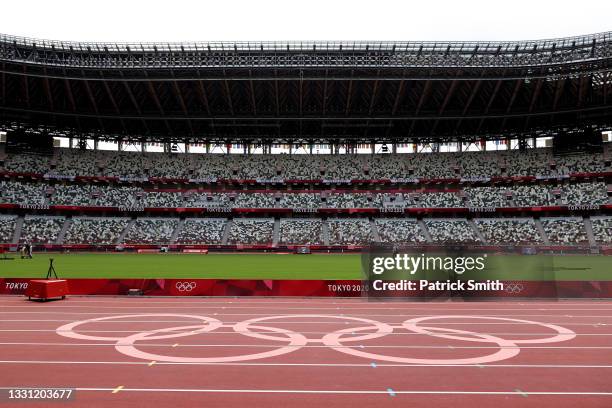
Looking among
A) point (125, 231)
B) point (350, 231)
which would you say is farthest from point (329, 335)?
point (125, 231)

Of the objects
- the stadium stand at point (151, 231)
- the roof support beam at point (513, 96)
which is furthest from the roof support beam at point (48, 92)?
the roof support beam at point (513, 96)

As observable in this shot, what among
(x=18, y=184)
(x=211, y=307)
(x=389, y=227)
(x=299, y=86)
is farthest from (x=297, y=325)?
(x=18, y=184)

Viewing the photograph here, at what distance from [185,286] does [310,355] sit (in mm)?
11074

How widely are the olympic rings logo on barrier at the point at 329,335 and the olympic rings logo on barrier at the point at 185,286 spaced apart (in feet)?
14.8

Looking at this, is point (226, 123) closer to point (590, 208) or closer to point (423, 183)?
point (423, 183)

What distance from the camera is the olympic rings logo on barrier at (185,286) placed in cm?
1948

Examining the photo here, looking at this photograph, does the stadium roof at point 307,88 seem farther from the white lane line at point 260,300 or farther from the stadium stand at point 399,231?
the white lane line at point 260,300

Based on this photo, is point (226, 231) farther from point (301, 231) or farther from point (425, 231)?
point (425, 231)

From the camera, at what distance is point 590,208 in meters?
57.8

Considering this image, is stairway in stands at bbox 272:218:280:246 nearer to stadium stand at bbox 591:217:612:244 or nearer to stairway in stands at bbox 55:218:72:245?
stairway in stands at bbox 55:218:72:245

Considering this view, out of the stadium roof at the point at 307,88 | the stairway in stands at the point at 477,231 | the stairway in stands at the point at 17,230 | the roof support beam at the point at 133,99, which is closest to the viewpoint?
the stadium roof at the point at 307,88

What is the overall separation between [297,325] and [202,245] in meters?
47.0

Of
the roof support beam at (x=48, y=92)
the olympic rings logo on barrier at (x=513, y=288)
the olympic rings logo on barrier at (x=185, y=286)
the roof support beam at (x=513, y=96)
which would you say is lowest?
the olympic rings logo on barrier at (x=513, y=288)

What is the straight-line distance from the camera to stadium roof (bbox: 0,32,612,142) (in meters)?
49.0
